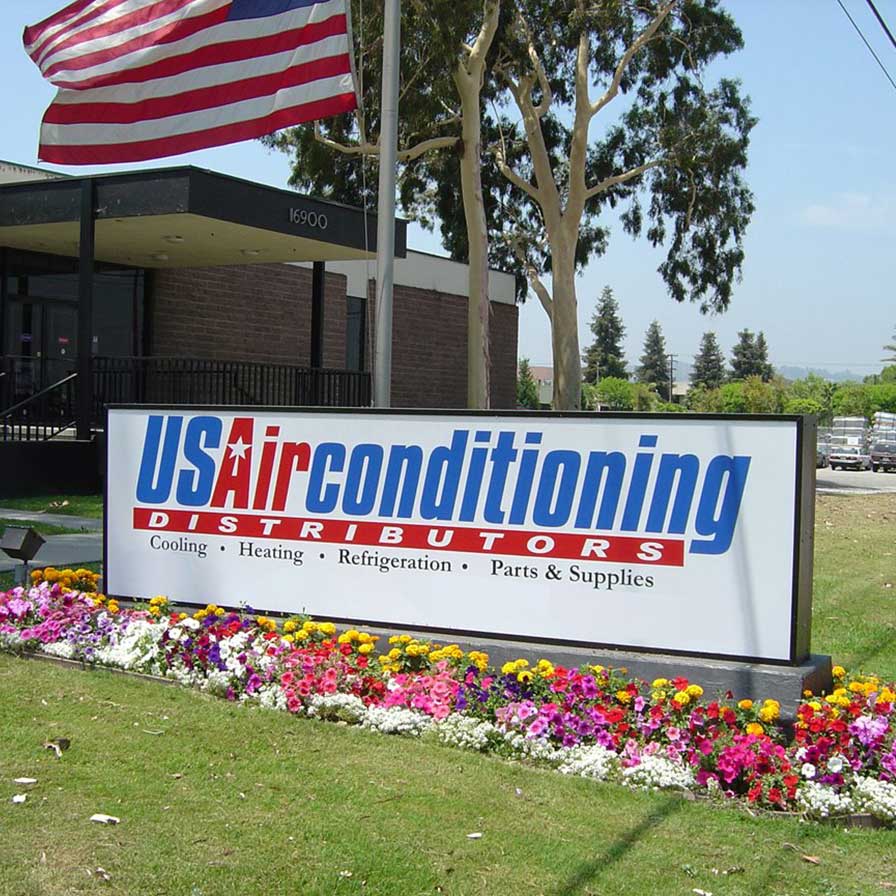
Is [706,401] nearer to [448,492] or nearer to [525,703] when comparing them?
[448,492]

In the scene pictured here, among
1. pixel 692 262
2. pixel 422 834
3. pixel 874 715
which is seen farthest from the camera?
pixel 692 262

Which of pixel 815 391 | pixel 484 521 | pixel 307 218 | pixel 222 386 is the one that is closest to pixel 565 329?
pixel 222 386

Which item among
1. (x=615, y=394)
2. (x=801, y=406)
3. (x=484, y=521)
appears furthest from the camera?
(x=615, y=394)

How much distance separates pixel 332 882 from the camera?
404 cm

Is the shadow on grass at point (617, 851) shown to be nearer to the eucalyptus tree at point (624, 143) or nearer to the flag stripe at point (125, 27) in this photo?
the flag stripe at point (125, 27)

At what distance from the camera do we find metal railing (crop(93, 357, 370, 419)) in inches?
810

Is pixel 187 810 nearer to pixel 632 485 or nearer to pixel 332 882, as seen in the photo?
pixel 332 882

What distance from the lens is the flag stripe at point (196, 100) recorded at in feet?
31.8

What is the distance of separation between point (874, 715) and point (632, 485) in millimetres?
1700

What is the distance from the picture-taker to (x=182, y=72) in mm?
10445

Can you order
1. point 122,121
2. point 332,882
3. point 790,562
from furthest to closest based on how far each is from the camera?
point 122,121 < point 790,562 < point 332,882

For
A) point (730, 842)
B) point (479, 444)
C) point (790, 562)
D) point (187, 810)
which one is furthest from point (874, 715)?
point (187, 810)

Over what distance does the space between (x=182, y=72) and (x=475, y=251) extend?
18418mm

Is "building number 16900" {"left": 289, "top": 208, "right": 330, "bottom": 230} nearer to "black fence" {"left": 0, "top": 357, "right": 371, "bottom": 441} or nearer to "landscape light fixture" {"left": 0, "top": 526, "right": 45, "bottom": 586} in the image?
"black fence" {"left": 0, "top": 357, "right": 371, "bottom": 441}
